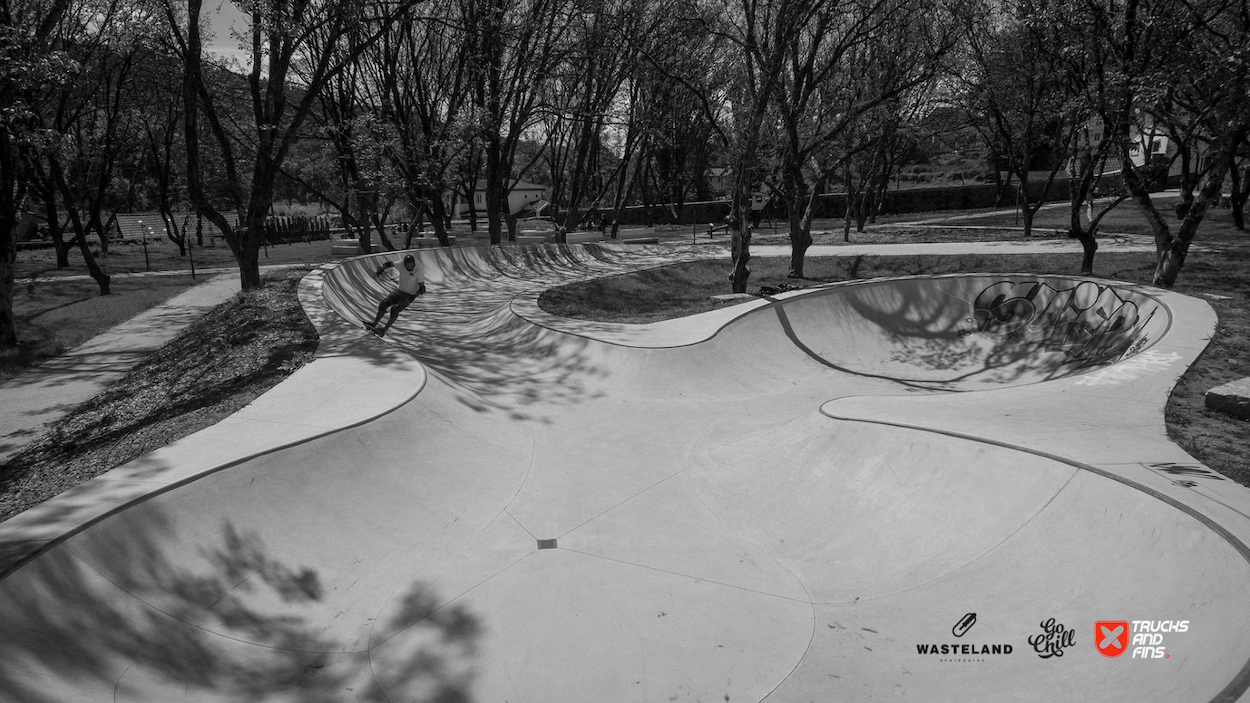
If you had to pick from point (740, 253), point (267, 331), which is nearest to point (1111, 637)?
point (267, 331)

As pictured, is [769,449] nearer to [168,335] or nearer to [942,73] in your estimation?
[168,335]

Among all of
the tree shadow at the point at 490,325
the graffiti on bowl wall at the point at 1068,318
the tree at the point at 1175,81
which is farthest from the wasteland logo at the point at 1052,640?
the tree at the point at 1175,81

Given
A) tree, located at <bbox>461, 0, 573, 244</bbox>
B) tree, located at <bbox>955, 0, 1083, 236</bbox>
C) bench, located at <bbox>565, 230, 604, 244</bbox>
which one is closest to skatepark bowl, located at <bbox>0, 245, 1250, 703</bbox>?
tree, located at <bbox>955, 0, 1083, 236</bbox>

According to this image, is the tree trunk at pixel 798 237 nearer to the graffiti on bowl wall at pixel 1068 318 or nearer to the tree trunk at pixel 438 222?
the graffiti on bowl wall at pixel 1068 318

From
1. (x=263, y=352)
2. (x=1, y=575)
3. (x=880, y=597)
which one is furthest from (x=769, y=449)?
(x=263, y=352)

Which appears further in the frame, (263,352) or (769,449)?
(263,352)

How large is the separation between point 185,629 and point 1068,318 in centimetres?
1538

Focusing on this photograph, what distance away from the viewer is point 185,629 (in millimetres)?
4750

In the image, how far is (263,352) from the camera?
10969 millimetres

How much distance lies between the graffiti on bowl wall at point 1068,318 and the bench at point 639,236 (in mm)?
20826

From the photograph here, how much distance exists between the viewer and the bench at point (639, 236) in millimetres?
34062

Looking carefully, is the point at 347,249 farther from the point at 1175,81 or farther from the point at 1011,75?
the point at 1175,81

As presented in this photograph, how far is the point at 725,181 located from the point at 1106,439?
8130cm

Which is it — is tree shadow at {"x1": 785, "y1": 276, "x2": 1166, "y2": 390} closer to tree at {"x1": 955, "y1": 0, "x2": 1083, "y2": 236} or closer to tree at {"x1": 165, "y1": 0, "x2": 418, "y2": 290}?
tree at {"x1": 955, "y1": 0, "x2": 1083, "y2": 236}
